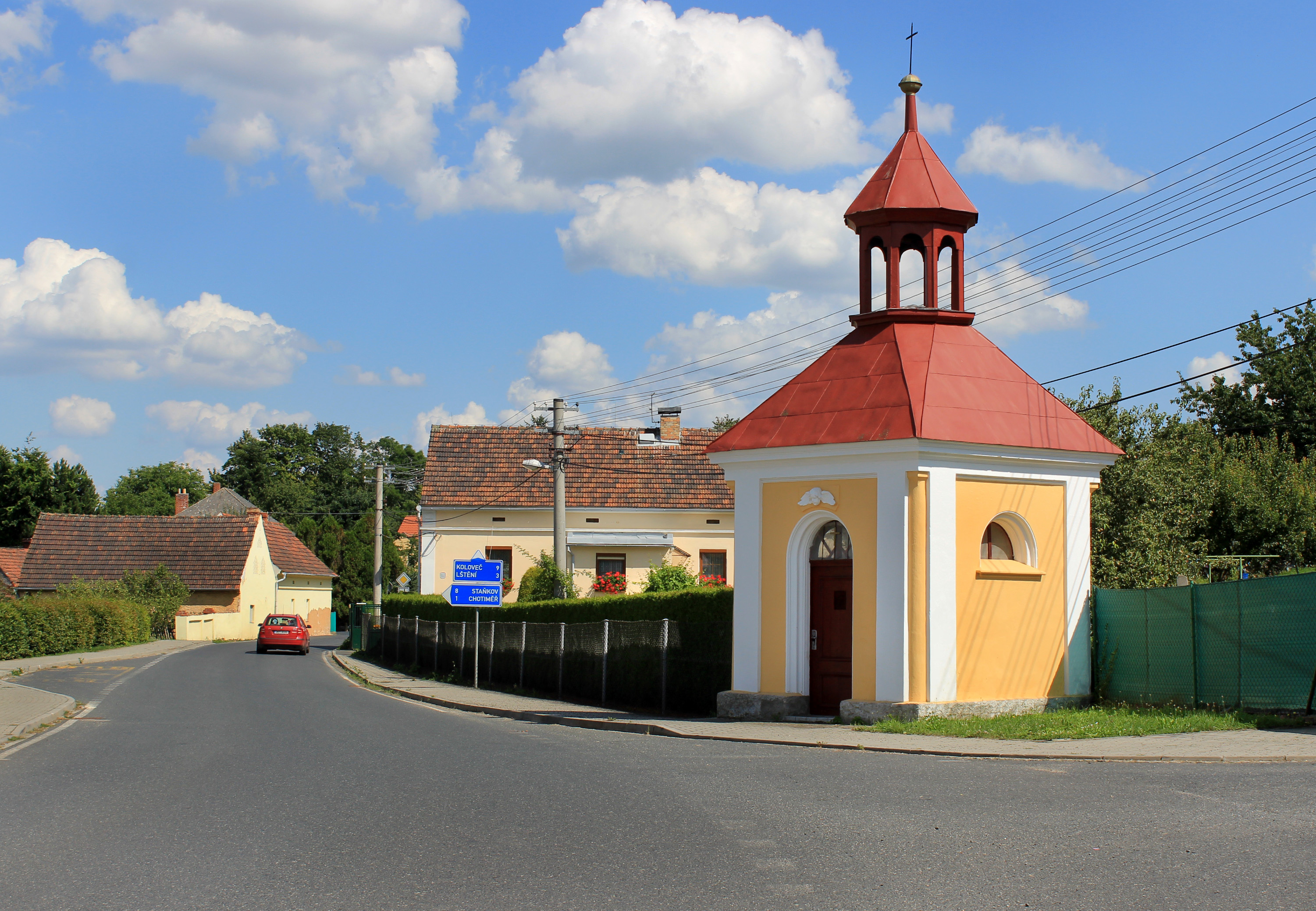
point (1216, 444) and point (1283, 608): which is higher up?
point (1216, 444)

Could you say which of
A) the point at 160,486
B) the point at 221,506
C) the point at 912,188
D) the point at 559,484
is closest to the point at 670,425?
the point at 559,484

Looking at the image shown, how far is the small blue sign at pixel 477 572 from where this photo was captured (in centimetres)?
2558

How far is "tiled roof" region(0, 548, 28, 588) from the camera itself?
185 ft

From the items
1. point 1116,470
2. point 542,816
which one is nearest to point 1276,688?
point 1116,470

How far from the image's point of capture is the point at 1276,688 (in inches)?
559

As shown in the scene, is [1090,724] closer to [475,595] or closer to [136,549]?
[475,595]

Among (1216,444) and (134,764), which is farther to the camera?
(1216,444)

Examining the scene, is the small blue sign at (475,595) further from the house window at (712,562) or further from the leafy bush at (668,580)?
the house window at (712,562)

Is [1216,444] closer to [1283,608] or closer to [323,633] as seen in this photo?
[1283,608]

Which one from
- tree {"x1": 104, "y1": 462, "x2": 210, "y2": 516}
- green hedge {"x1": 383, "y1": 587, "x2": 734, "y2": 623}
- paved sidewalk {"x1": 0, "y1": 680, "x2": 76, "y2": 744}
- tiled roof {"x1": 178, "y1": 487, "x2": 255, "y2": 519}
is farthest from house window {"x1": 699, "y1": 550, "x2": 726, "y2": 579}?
tree {"x1": 104, "y1": 462, "x2": 210, "y2": 516}

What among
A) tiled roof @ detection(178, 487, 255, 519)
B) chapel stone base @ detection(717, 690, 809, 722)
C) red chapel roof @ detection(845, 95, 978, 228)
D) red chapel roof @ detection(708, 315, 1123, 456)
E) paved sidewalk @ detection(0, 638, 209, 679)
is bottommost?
paved sidewalk @ detection(0, 638, 209, 679)

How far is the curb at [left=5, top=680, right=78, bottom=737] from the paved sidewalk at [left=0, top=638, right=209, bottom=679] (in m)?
7.35

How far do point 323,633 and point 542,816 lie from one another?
75509 mm

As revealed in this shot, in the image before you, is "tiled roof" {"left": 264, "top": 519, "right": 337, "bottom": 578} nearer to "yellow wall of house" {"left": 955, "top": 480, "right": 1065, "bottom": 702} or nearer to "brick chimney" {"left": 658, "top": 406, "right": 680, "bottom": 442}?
"brick chimney" {"left": 658, "top": 406, "right": 680, "bottom": 442}
